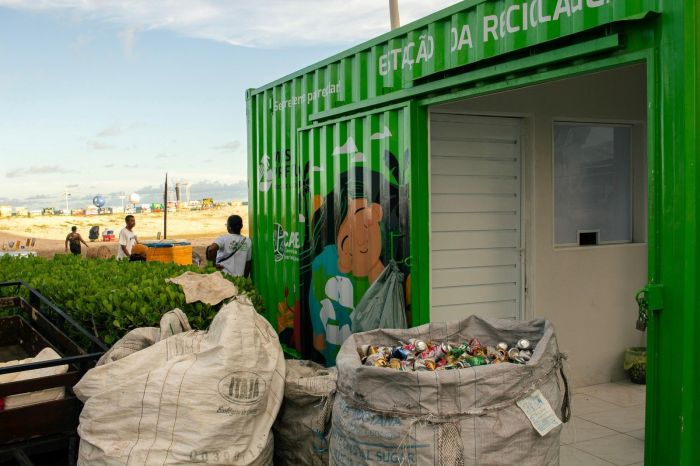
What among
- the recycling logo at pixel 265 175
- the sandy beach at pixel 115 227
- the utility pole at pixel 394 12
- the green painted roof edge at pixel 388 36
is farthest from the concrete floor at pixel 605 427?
the sandy beach at pixel 115 227

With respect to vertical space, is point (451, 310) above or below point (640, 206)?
below

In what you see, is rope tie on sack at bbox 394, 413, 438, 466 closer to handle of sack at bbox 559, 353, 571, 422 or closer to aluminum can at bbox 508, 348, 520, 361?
aluminum can at bbox 508, 348, 520, 361

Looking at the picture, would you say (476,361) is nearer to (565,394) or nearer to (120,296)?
(565,394)

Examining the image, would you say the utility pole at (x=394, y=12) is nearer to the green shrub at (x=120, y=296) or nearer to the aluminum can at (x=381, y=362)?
the green shrub at (x=120, y=296)

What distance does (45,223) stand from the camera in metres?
48.2

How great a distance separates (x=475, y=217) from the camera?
6281mm

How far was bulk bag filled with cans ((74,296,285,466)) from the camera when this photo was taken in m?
3.31

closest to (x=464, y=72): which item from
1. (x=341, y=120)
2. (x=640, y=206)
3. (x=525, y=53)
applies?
(x=525, y=53)

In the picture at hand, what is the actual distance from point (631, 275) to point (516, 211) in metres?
1.36

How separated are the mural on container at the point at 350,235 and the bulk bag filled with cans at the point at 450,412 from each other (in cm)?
240

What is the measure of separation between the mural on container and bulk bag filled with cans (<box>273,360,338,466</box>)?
167cm

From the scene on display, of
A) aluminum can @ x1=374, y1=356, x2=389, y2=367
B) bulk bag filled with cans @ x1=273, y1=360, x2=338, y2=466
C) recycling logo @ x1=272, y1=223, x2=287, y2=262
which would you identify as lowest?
bulk bag filled with cans @ x1=273, y1=360, x2=338, y2=466

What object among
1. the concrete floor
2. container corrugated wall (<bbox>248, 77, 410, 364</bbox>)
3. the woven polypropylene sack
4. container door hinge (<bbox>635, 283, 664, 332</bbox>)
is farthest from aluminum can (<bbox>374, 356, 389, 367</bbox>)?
container corrugated wall (<bbox>248, 77, 410, 364</bbox>)

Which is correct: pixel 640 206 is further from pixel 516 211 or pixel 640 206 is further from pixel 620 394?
pixel 620 394
